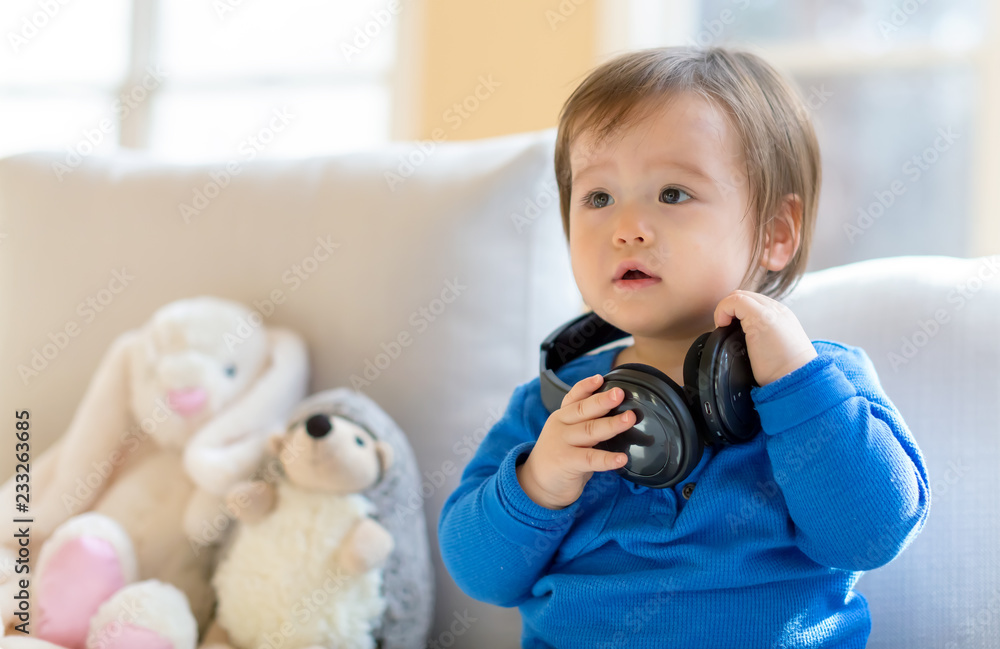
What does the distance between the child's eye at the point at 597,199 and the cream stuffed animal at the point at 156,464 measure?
520 millimetres

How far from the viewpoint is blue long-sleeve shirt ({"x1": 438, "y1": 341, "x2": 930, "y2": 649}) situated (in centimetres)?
73

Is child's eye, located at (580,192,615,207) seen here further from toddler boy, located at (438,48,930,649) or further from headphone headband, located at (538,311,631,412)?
headphone headband, located at (538,311,631,412)

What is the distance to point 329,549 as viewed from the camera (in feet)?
3.31

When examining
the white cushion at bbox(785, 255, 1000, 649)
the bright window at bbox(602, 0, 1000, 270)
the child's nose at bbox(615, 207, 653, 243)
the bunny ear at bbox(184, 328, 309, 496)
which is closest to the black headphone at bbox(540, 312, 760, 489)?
the child's nose at bbox(615, 207, 653, 243)

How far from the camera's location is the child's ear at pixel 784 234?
900mm

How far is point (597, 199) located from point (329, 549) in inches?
20.7

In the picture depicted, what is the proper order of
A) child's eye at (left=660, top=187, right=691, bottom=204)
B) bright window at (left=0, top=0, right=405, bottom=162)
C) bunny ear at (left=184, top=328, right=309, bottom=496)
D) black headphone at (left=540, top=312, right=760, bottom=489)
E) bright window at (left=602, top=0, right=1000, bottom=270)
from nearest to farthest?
black headphone at (left=540, top=312, right=760, bottom=489) < child's eye at (left=660, top=187, right=691, bottom=204) < bunny ear at (left=184, top=328, right=309, bottom=496) < bright window at (left=602, top=0, right=1000, bottom=270) < bright window at (left=0, top=0, right=405, bottom=162)

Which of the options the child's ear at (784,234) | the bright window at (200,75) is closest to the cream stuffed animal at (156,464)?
the child's ear at (784,234)

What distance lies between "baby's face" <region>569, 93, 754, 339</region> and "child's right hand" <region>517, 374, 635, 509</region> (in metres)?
0.11

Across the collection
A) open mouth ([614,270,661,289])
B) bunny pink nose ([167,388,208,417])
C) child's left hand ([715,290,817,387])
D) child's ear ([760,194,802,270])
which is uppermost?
child's ear ([760,194,802,270])

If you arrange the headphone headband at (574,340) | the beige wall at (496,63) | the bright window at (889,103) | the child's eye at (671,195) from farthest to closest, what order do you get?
the beige wall at (496,63), the bright window at (889,103), the headphone headband at (574,340), the child's eye at (671,195)

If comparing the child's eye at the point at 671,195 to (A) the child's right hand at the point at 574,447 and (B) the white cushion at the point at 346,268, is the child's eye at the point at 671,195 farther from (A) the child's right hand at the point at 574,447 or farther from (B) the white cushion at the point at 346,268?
(B) the white cushion at the point at 346,268

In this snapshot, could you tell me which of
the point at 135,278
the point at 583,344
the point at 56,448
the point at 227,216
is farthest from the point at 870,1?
the point at 56,448

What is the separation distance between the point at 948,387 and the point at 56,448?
3.85ft
